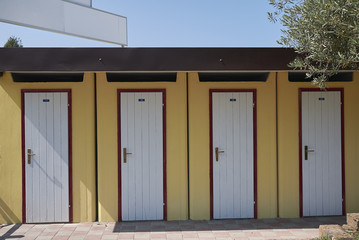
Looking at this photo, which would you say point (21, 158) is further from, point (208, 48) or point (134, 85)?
point (208, 48)

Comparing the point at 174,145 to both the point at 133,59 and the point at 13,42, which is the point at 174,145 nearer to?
the point at 133,59

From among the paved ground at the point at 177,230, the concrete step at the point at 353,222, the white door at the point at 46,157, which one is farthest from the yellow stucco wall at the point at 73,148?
the concrete step at the point at 353,222

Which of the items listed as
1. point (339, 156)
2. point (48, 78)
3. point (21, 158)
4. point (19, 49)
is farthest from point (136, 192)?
point (339, 156)

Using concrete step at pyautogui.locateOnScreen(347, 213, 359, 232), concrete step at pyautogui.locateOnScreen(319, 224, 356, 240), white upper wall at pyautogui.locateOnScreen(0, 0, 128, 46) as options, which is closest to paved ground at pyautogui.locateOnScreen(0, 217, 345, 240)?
concrete step at pyautogui.locateOnScreen(319, 224, 356, 240)

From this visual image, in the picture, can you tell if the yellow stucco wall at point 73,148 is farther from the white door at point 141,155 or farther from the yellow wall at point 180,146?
the white door at point 141,155

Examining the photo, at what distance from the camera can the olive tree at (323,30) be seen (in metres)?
4.57

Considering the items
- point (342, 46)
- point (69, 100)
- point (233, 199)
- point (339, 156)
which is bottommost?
point (233, 199)

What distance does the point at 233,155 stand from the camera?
6559mm

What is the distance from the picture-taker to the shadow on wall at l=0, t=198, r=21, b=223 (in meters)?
6.36

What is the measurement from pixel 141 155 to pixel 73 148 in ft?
3.65

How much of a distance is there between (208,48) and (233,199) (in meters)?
2.54

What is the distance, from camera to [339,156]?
6715 mm

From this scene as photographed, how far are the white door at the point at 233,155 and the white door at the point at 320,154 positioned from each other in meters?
0.93

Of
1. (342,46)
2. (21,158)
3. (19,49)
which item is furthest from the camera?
(21,158)
